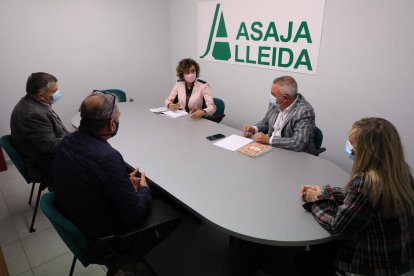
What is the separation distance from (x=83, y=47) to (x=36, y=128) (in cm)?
218

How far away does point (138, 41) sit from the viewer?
452cm

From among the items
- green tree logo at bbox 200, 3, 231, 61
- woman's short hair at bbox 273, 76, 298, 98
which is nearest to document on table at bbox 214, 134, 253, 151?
woman's short hair at bbox 273, 76, 298, 98

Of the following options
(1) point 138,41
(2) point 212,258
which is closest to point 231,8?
(1) point 138,41

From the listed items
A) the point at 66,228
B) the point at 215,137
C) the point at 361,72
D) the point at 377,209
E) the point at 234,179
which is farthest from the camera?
the point at 361,72

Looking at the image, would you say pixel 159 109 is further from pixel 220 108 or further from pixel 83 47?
pixel 83 47

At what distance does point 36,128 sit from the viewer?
87.4 inches

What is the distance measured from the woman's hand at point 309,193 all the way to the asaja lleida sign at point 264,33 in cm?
209

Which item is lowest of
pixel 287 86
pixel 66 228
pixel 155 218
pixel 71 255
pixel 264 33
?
pixel 71 255

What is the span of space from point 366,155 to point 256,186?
24.3 inches

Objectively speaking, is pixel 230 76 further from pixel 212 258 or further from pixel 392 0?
pixel 212 258

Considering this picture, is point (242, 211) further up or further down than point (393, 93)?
further down

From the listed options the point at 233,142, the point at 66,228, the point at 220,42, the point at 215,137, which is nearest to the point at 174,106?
the point at 215,137

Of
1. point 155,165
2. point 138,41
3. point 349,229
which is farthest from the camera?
Answer: point 138,41

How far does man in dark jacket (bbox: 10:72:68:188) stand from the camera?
2213 mm
